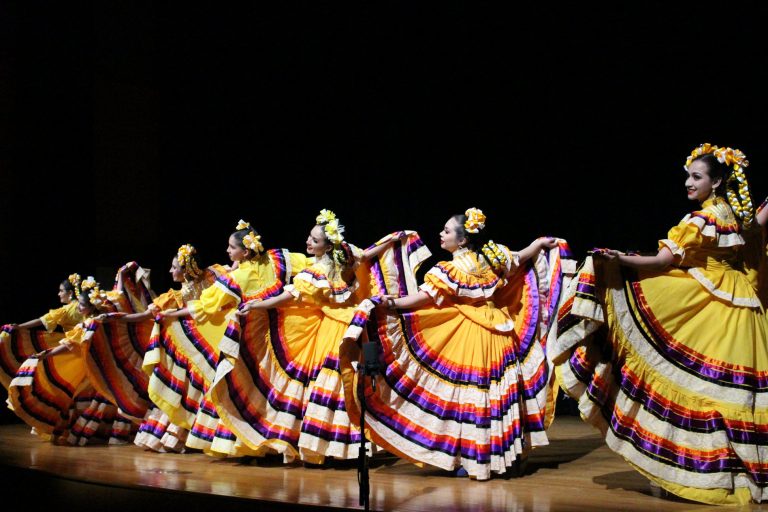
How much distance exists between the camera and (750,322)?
13.1 feet

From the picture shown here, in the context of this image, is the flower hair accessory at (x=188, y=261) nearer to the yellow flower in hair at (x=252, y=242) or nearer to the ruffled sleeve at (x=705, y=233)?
the yellow flower in hair at (x=252, y=242)

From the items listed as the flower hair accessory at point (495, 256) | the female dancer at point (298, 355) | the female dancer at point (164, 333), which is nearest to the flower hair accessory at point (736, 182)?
the flower hair accessory at point (495, 256)

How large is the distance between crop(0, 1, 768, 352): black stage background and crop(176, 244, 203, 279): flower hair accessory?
3.49ft

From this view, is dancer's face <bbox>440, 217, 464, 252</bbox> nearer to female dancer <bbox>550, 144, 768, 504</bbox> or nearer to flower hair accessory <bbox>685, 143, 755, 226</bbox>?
female dancer <bbox>550, 144, 768, 504</bbox>

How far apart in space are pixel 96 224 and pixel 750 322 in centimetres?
689

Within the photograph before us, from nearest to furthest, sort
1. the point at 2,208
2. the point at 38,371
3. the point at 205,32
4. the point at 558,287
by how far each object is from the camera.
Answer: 1. the point at 558,287
2. the point at 38,371
3. the point at 205,32
4. the point at 2,208

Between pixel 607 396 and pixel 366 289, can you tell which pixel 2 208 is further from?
pixel 607 396

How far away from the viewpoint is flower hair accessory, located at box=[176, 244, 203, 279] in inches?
270

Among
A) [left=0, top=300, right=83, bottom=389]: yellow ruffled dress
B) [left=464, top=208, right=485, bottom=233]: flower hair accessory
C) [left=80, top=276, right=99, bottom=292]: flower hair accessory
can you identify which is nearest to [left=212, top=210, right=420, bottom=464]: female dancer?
[left=464, top=208, right=485, bottom=233]: flower hair accessory

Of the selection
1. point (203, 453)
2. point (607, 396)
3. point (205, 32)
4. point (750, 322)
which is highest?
point (205, 32)

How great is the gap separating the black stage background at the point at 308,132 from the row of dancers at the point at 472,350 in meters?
1.04

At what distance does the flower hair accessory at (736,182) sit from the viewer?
13.3ft

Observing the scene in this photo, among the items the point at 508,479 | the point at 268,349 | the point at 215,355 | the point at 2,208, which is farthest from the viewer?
the point at 2,208

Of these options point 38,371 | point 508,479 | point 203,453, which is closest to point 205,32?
point 38,371
